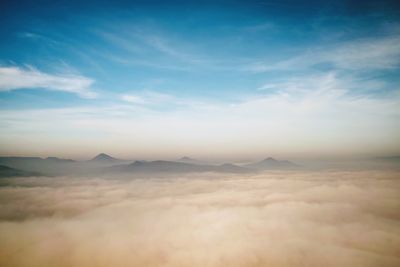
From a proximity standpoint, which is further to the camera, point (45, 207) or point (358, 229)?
point (45, 207)

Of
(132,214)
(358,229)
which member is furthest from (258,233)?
(132,214)

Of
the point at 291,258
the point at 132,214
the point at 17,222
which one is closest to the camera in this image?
the point at 291,258

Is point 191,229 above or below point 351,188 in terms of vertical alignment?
below

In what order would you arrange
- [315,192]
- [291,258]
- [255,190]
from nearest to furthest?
[291,258] < [315,192] < [255,190]

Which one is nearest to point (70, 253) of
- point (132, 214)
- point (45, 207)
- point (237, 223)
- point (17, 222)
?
point (132, 214)

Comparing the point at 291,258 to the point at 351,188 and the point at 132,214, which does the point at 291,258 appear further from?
the point at 351,188

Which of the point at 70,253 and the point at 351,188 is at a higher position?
the point at 351,188

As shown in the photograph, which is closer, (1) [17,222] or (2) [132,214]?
(1) [17,222]

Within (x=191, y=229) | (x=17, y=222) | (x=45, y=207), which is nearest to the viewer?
(x=191, y=229)

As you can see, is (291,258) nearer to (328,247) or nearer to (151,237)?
(328,247)
